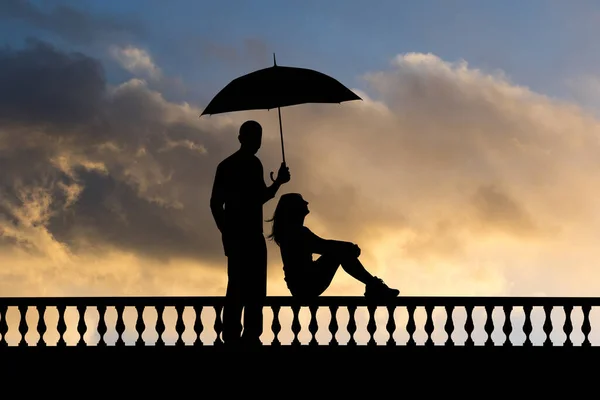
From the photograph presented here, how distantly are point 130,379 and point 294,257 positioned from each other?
298 cm

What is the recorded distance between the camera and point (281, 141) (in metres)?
19.0

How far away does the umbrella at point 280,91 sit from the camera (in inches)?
755

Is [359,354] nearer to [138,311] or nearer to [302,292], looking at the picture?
[302,292]

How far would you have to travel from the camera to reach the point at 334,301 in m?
19.8

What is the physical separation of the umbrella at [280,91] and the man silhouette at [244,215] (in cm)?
40

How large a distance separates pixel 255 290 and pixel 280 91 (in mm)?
2835

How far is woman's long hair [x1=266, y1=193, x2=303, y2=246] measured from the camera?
19.9 meters

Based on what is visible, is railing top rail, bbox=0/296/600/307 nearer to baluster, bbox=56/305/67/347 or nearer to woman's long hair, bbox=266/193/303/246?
baluster, bbox=56/305/67/347

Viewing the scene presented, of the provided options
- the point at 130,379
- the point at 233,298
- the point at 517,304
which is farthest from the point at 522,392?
the point at 130,379

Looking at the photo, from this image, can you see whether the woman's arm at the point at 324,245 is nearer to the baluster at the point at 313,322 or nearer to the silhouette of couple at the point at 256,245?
the silhouette of couple at the point at 256,245

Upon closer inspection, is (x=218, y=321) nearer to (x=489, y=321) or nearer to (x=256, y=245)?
(x=256, y=245)

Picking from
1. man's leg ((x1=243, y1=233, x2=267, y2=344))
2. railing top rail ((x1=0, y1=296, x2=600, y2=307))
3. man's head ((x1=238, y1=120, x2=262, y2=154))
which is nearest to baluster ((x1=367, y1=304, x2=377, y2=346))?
railing top rail ((x1=0, y1=296, x2=600, y2=307))

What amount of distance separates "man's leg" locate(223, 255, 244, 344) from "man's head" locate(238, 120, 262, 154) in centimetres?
155

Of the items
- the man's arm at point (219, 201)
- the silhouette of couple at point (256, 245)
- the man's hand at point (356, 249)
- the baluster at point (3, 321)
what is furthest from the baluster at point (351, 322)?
the baluster at point (3, 321)
